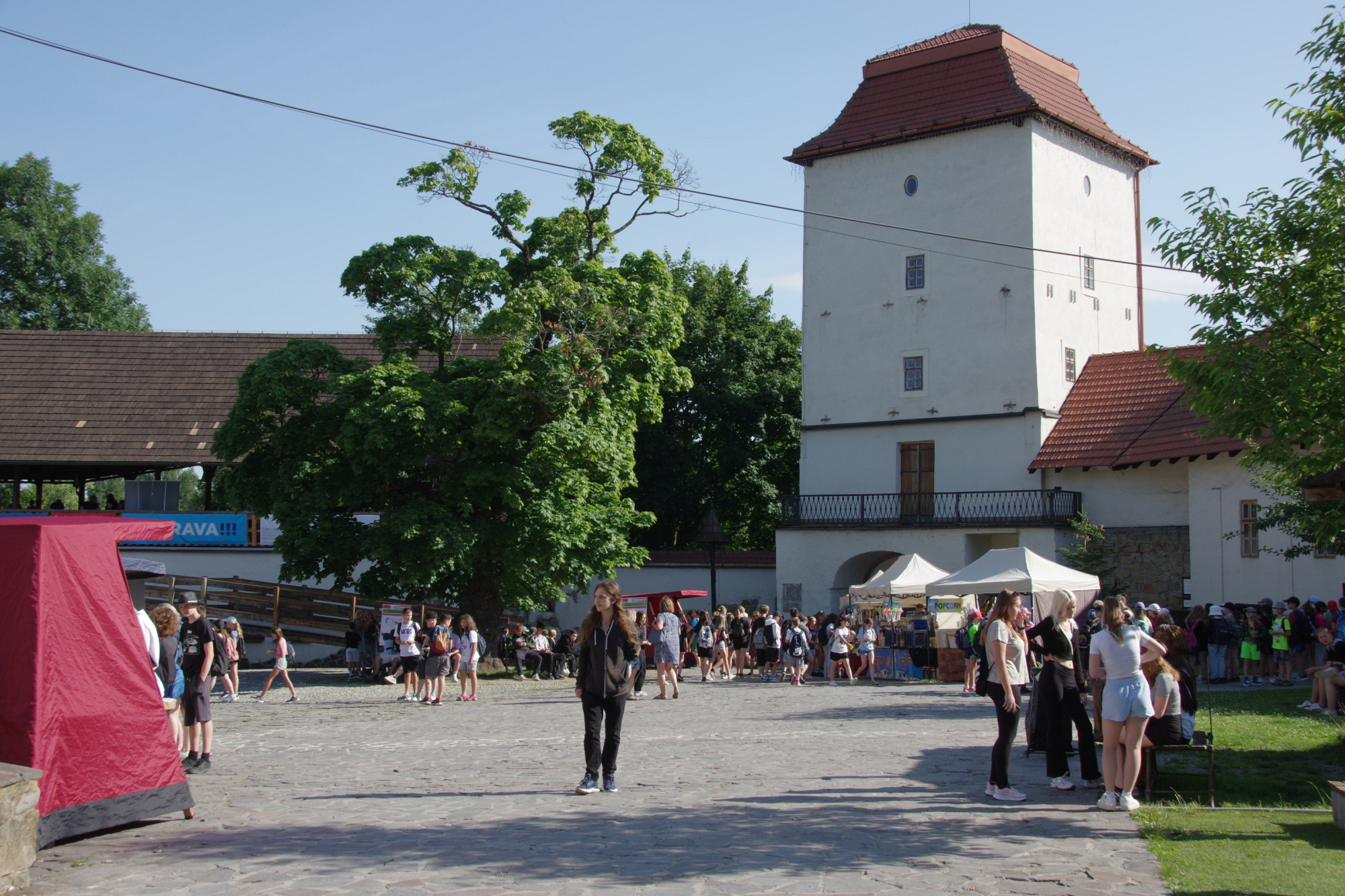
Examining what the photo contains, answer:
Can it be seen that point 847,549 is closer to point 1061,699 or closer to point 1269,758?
point 1269,758

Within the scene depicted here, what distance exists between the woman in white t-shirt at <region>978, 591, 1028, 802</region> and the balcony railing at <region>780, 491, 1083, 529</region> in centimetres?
2310

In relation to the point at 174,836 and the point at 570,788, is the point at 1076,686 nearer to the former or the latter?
the point at 570,788

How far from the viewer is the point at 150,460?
32812mm

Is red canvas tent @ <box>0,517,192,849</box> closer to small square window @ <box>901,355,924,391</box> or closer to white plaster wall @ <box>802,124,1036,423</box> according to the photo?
white plaster wall @ <box>802,124,1036,423</box>

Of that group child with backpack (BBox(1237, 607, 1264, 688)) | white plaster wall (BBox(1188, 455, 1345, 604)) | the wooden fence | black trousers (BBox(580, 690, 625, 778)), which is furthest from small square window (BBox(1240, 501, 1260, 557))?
black trousers (BBox(580, 690, 625, 778))

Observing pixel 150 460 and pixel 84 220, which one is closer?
pixel 150 460

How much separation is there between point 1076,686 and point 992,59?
2885 centimetres

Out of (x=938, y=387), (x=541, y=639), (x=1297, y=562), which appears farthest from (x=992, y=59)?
(x=541, y=639)

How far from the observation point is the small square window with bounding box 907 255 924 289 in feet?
118

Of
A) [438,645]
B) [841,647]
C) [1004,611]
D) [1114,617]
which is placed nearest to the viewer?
[1114,617]

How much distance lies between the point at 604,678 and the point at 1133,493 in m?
25.4

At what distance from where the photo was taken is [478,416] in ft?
79.3

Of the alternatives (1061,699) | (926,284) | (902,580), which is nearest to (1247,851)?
(1061,699)

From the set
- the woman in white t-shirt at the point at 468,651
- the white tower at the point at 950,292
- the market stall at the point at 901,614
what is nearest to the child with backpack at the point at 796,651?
the market stall at the point at 901,614
